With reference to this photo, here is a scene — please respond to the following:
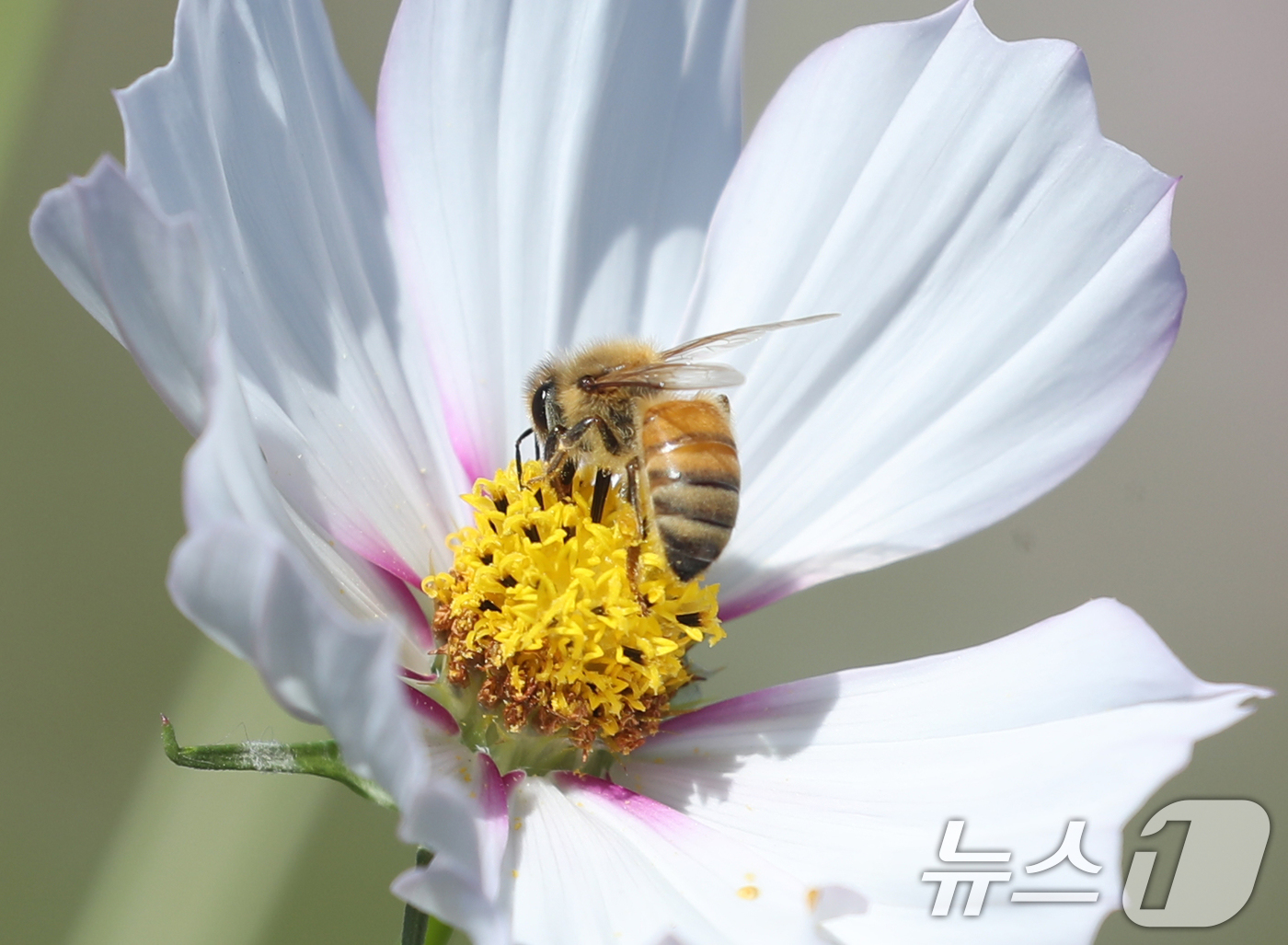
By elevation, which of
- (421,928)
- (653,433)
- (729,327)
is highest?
(729,327)

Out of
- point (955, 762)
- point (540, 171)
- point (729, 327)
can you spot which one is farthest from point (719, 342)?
point (955, 762)

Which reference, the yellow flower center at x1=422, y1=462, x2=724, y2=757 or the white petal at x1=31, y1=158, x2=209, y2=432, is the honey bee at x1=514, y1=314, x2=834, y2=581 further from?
the white petal at x1=31, y1=158, x2=209, y2=432

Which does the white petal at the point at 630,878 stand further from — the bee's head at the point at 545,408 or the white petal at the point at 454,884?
the bee's head at the point at 545,408

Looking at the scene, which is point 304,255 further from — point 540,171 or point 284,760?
point 284,760

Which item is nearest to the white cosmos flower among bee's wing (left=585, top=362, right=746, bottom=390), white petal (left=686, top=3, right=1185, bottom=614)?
white petal (left=686, top=3, right=1185, bottom=614)

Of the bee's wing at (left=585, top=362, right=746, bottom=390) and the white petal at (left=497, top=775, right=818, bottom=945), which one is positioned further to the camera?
the bee's wing at (left=585, top=362, right=746, bottom=390)

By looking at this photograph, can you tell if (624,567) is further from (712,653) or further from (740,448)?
(712,653)
